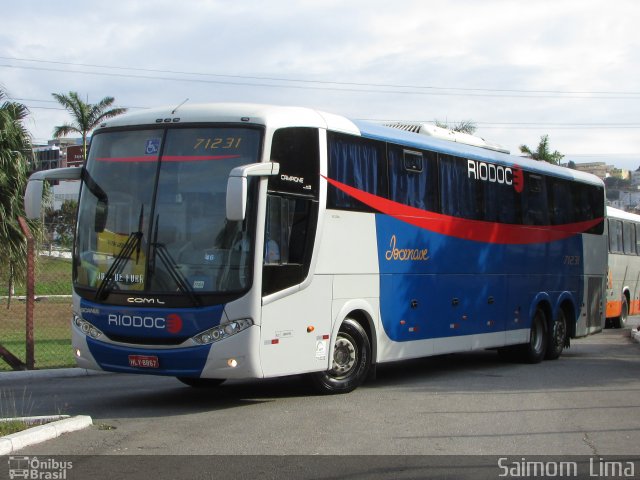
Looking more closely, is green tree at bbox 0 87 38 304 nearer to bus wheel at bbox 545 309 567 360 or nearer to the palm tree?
bus wheel at bbox 545 309 567 360

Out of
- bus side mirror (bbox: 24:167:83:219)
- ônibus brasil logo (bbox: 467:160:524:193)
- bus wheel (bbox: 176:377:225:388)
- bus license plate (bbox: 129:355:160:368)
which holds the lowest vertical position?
bus wheel (bbox: 176:377:225:388)

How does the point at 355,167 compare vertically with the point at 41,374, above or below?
above

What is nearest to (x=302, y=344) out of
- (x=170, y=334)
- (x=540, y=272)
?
(x=170, y=334)

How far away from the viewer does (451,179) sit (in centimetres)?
1450

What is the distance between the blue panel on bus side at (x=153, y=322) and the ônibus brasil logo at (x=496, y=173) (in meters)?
6.52

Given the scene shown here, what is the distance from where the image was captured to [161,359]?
10.1 m

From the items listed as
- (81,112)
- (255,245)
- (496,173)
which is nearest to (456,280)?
(496,173)

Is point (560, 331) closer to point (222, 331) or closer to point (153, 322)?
point (222, 331)

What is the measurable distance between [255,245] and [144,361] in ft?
6.00

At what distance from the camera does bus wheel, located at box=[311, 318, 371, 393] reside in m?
11.6

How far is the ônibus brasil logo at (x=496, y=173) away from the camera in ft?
49.9

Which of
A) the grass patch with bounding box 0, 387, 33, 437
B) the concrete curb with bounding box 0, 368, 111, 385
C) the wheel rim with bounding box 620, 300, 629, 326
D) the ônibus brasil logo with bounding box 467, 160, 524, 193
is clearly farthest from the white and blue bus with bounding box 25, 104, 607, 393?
the wheel rim with bounding box 620, 300, 629, 326

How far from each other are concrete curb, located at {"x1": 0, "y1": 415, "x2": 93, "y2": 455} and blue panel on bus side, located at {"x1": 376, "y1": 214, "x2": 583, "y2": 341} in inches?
198

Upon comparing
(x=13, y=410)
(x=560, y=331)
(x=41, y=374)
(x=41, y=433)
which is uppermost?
(x=41, y=433)
